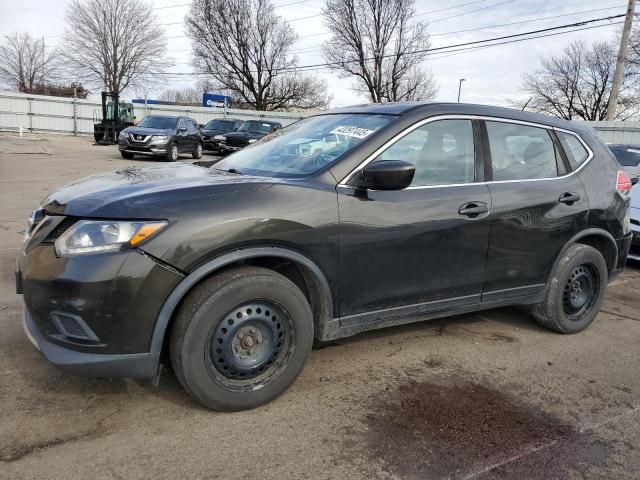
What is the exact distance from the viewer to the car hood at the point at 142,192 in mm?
2488

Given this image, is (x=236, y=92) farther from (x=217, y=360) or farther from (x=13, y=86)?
(x=217, y=360)

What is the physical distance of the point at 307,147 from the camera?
3463 mm

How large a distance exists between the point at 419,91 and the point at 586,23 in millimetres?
20561

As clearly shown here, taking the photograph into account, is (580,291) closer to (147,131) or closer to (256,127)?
(147,131)

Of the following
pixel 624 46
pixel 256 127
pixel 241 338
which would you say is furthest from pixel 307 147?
pixel 624 46

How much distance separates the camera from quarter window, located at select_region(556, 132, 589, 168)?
408cm

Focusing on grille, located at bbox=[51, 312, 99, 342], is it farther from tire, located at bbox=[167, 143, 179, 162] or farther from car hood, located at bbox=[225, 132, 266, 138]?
car hood, located at bbox=[225, 132, 266, 138]

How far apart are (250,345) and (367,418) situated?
76 cm

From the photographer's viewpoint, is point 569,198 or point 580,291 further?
point 580,291

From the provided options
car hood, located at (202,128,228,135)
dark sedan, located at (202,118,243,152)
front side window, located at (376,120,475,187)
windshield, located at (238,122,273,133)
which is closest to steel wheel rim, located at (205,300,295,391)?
front side window, located at (376,120,475,187)

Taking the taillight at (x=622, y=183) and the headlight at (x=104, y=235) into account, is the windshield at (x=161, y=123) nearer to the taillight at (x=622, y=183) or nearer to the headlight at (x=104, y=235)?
the taillight at (x=622, y=183)

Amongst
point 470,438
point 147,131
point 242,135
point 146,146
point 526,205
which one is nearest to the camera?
point 470,438

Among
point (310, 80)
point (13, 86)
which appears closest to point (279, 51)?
point (310, 80)

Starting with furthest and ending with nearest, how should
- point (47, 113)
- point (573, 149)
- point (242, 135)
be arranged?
point (47, 113) < point (242, 135) < point (573, 149)
